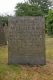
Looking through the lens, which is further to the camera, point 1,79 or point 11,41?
point 11,41

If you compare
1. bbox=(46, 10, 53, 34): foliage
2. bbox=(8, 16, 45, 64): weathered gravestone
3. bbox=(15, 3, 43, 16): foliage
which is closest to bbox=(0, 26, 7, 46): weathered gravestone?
bbox=(8, 16, 45, 64): weathered gravestone

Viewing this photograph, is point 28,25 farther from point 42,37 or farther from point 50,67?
point 50,67

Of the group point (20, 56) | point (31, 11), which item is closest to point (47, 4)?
point (31, 11)

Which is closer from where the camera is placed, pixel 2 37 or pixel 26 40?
pixel 26 40

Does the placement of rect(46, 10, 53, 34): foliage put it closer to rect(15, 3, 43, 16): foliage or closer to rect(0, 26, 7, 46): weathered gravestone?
rect(15, 3, 43, 16): foliage

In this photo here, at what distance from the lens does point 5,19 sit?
122 feet

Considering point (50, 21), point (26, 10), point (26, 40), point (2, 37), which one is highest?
point (26, 10)

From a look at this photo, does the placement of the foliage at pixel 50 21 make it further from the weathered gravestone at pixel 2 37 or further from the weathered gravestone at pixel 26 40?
the weathered gravestone at pixel 26 40

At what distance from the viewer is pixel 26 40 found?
10.9 m

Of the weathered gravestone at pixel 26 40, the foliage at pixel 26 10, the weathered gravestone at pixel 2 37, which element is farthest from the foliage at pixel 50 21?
the weathered gravestone at pixel 26 40

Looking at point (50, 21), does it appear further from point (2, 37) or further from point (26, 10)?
point (2, 37)

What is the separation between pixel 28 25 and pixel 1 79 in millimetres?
3544

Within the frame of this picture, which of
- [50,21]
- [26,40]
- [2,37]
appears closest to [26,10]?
[50,21]

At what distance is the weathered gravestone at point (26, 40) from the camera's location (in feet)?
35.4
